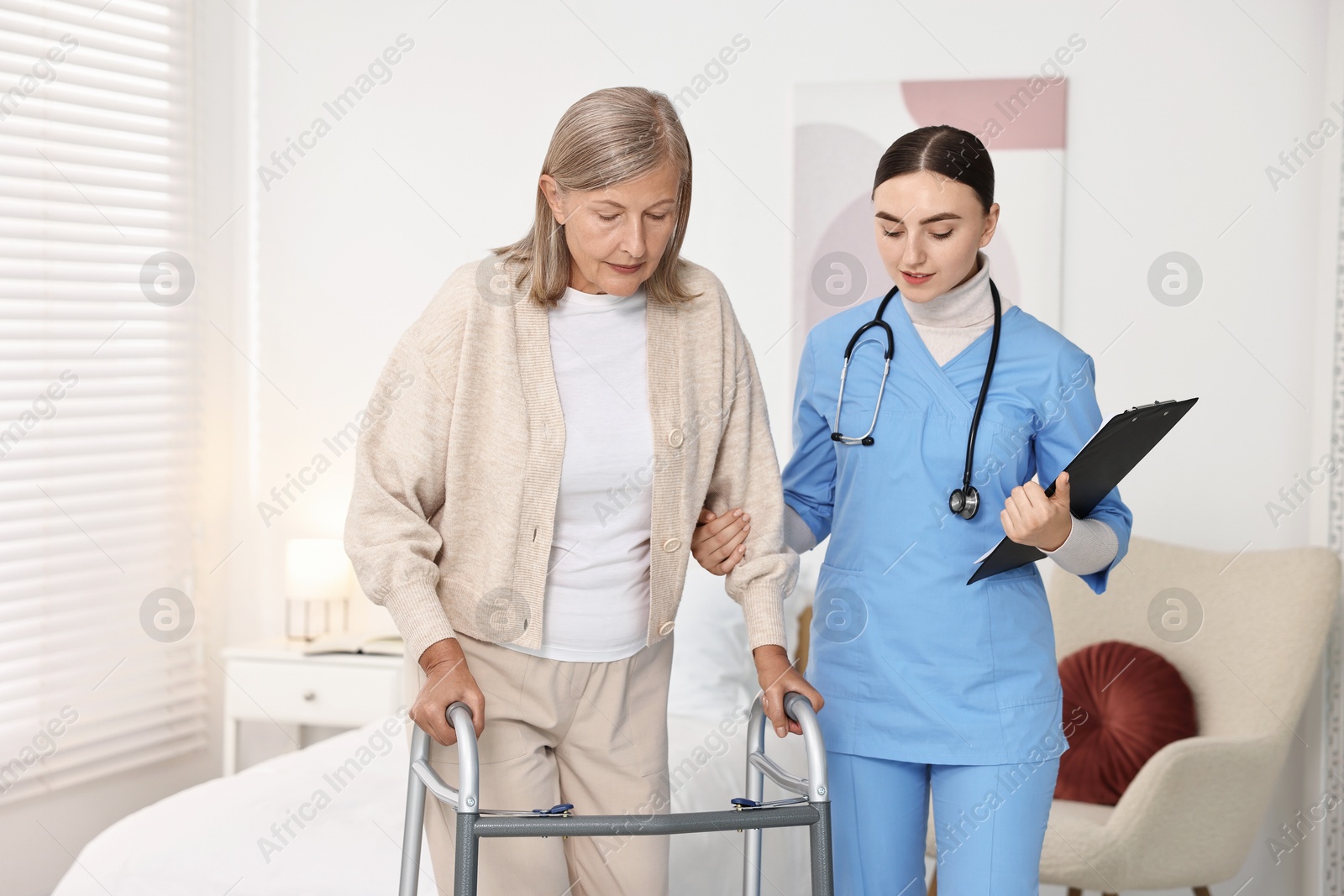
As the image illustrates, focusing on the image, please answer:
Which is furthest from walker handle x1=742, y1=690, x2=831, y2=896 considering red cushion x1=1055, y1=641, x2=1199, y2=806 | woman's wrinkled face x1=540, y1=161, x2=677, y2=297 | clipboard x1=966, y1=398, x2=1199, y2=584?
red cushion x1=1055, y1=641, x2=1199, y2=806

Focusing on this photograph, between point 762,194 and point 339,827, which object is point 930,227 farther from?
point 762,194

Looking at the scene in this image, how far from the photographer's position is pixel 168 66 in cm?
369

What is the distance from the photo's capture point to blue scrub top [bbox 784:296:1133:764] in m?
1.58

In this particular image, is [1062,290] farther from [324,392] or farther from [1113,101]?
[324,392]

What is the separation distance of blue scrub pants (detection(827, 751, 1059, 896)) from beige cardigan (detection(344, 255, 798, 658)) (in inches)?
15.1

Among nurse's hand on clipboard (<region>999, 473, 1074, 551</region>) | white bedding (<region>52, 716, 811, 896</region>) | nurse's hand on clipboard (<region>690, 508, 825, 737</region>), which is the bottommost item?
white bedding (<region>52, 716, 811, 896</region>)

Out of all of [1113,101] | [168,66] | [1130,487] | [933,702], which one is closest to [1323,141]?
[1113,101]

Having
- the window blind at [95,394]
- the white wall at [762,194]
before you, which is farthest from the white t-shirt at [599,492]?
the window blind at [95,394]

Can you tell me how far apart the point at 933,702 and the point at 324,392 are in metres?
2.81

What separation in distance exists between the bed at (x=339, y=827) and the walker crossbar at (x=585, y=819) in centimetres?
77

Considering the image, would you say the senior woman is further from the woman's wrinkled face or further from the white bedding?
the white bedding

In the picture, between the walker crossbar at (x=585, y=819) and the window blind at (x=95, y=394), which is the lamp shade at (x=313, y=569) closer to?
the window blind at (x=95, y=394)

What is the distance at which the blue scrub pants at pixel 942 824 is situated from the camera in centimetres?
153

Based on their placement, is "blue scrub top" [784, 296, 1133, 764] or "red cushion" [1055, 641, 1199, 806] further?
"red cushion" [1055, 641, 1199, 806]
